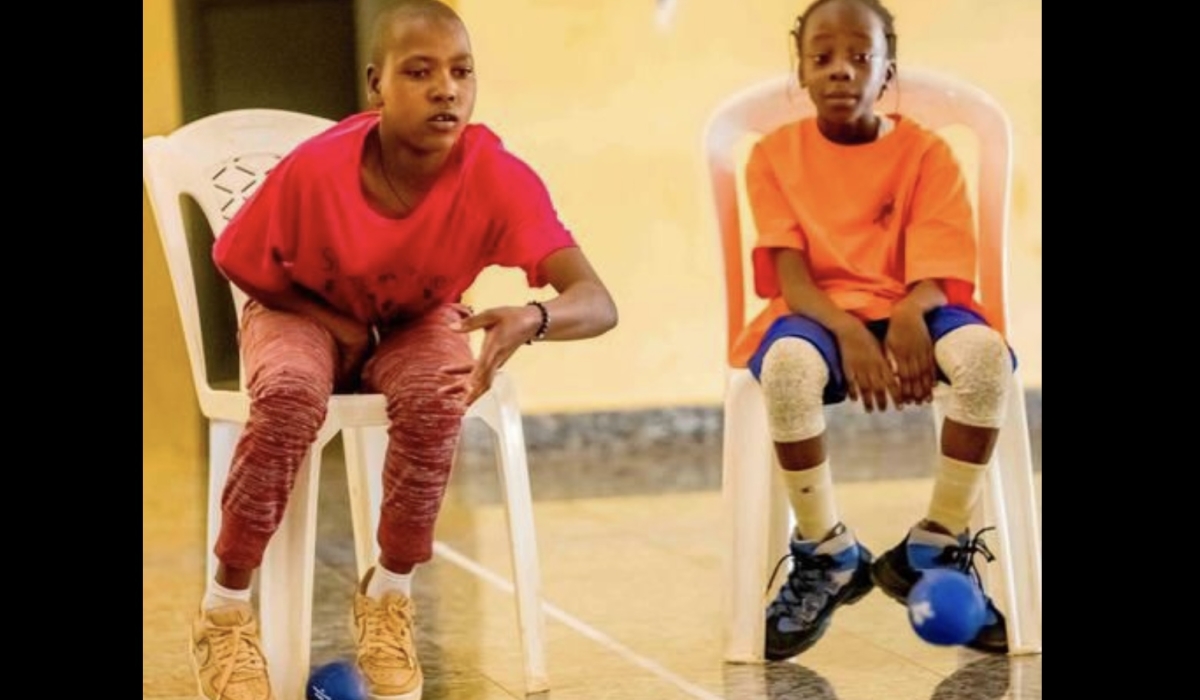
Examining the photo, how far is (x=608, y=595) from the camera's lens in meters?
3.48

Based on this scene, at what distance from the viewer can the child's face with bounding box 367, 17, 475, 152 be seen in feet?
8.24

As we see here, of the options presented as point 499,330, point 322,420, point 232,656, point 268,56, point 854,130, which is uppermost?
point 268,56

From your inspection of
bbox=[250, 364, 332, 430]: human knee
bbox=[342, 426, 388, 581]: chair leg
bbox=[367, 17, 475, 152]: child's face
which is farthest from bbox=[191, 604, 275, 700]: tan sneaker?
bbox=[367, 17, 475, 152]: child's face

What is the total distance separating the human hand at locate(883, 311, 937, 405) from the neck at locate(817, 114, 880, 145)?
220 mm

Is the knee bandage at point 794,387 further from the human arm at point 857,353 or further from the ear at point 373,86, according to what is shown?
the ear at point 373,86

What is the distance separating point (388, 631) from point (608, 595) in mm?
837

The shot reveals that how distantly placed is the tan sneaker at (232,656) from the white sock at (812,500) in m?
0.69

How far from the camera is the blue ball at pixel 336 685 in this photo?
104 inches

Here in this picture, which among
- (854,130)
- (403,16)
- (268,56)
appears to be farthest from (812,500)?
(268,56)

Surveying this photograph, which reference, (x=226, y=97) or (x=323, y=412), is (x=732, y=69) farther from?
(x=323, y=412)

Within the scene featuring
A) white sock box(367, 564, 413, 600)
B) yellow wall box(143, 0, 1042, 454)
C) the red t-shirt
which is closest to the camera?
the red t-shirt

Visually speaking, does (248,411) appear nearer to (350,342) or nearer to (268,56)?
(350,342)

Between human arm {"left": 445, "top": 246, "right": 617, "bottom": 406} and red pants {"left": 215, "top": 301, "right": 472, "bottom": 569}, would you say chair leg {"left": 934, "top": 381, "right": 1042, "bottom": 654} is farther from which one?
red pants {"left": 215, "top": 301, "right": 472, "bottom": 569}
